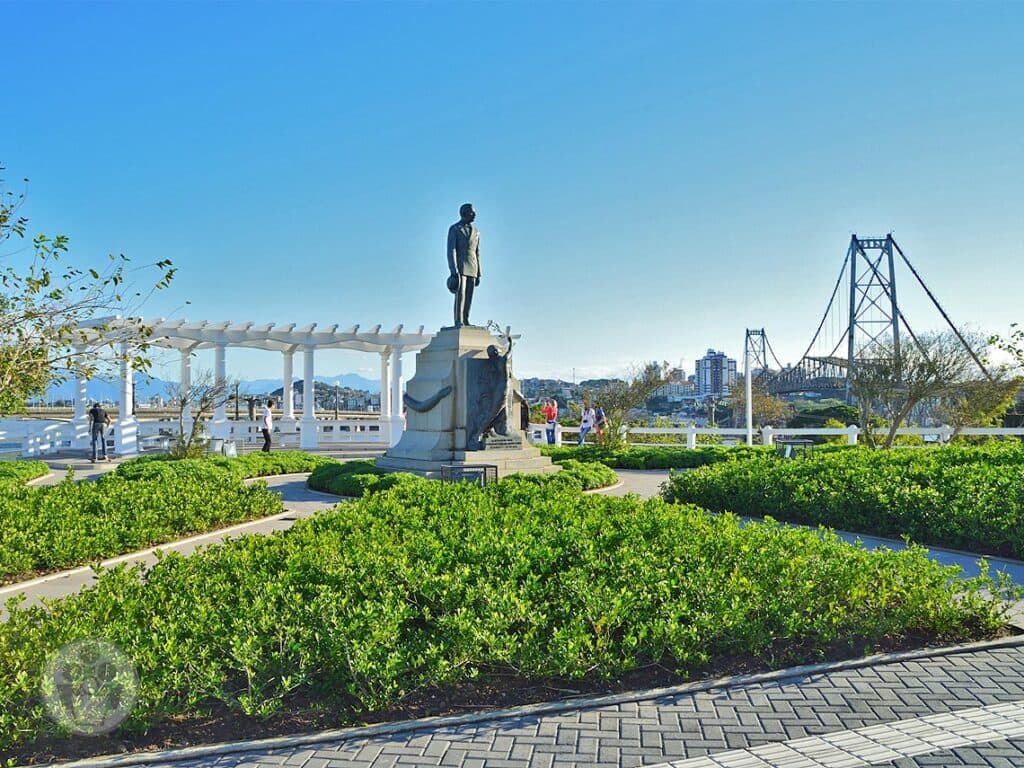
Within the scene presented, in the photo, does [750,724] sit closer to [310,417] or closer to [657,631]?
[657,631]

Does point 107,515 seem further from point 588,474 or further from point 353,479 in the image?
point 588,474

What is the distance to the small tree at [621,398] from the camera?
18.6 m

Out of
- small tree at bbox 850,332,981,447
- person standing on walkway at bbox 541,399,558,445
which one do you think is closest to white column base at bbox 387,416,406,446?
person standing on walkway at bbox 541,399,558,445

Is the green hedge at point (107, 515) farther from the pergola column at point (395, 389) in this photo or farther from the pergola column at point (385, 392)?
the pergola column at point (385, 392)

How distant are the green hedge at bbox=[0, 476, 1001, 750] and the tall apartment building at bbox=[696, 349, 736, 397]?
105632mm

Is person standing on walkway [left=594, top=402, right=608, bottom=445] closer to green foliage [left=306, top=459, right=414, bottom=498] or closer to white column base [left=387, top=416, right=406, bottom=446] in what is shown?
white column base [left=387, top=416, right=406, bottom=446]

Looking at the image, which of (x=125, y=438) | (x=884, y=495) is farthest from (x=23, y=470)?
(x=884, y=495)

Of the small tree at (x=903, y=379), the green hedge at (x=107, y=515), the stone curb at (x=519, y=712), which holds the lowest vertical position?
the stone curb at (x=519, y=712)

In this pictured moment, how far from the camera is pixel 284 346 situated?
24.7 m

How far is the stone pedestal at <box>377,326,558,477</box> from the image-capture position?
42.7 ft

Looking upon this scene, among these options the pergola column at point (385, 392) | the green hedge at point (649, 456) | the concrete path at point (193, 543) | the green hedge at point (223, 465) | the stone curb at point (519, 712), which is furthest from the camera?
the pergola column at point (385, 392)

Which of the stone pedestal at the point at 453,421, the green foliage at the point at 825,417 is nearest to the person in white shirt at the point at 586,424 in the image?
the stone pedestal at the point at 453,421

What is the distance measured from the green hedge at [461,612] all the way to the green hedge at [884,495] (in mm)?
3178

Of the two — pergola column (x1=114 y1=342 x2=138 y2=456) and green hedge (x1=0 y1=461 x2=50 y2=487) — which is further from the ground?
pergola column (x1=114 y1=342 x2=138 y2=456)
